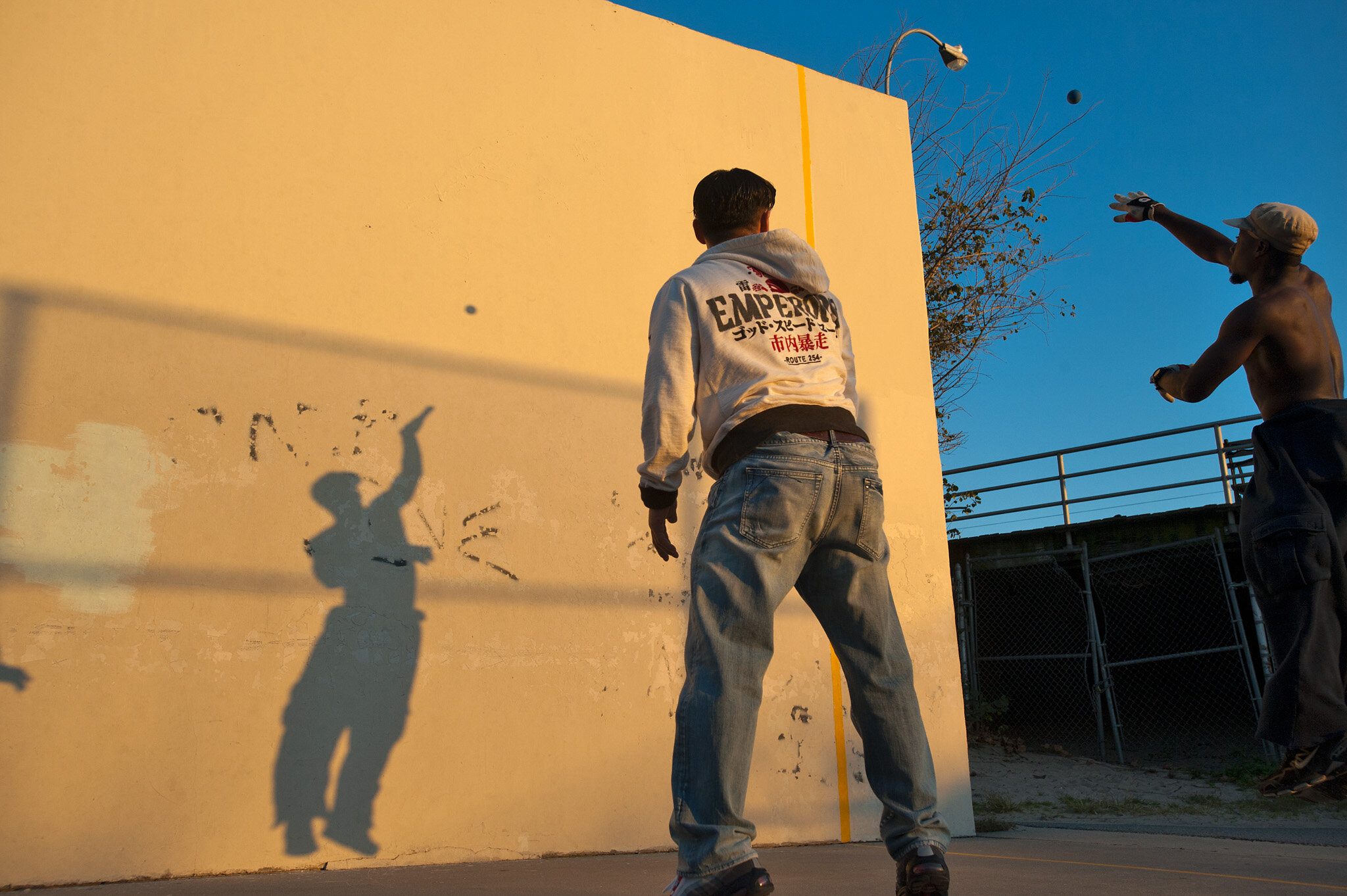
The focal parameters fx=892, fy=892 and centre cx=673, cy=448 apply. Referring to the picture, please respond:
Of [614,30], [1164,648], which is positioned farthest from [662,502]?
[1164,648]

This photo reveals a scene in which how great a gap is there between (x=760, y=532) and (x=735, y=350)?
0.41m

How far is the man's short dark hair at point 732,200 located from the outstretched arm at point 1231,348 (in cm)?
126

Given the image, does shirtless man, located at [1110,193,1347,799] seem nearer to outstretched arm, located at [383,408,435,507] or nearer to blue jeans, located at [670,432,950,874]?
blue jeans, located at [670,432,950,874]

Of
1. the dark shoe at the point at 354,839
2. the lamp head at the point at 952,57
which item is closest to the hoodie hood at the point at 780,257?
the dark shoe at the point at 354,839

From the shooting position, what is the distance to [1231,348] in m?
2.35

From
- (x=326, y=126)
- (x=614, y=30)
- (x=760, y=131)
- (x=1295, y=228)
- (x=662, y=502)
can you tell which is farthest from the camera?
(x=760, y=131)

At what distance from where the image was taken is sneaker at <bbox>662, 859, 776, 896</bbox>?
1.55 m

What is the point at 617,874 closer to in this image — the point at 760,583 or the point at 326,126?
the point at 760,583

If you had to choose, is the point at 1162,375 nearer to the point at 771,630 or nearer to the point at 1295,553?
the point at 1295,553

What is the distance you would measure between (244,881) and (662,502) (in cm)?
187

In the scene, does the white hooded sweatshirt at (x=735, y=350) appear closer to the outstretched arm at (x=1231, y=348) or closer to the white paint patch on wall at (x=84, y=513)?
the outstretched arm at (x=1231, y=348)

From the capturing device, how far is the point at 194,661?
9.59ft

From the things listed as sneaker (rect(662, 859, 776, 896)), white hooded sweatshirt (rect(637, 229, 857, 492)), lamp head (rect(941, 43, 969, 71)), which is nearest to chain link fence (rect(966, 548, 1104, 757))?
lamp head (rect(941, 43, 969, 71))

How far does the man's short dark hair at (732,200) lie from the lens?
6.98ft
